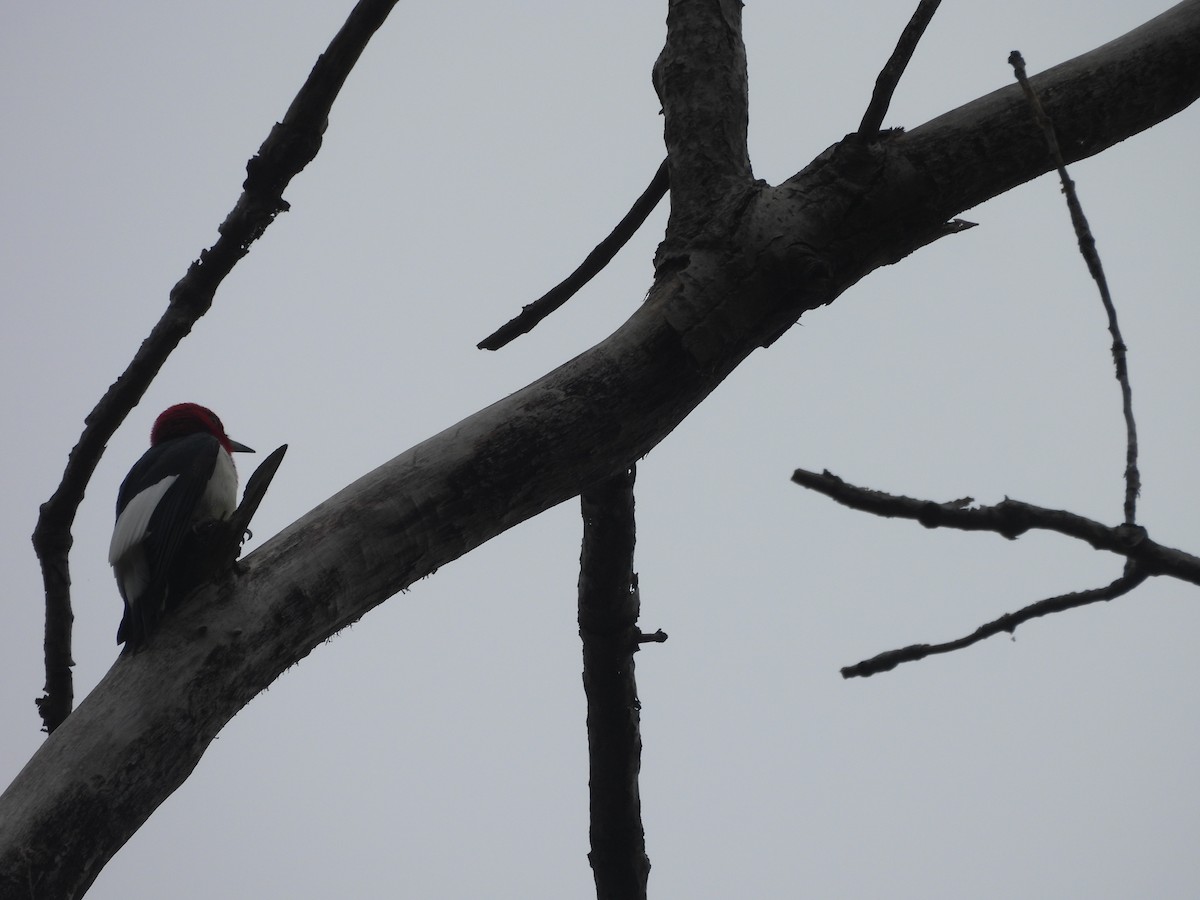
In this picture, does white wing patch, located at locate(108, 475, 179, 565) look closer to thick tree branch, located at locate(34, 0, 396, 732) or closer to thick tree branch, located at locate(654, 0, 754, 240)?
thick tree branch, located at locate(34, 0, 396, 732)

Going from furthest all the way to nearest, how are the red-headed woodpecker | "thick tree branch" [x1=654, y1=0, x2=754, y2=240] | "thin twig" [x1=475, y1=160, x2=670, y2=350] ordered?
"thin twig" [x1=475, y1=160, x2=670, y2=350] → "thick tree branch" [x1=654, y1=0, x2=754, y2=240] → the red-headed woodpecker

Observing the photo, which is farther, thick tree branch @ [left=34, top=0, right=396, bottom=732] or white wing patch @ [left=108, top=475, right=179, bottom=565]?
white wing patch @ [left=108, top=475, right=179, bottom=565]

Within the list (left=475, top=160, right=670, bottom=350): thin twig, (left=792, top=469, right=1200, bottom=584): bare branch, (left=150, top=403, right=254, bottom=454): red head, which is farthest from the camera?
(left=150, top=403, right=254, bottom=454): red head

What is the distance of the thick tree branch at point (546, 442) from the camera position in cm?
159

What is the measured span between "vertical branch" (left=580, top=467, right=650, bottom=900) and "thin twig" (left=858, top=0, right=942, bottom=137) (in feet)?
4.24

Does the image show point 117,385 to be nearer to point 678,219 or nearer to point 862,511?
point 678,219

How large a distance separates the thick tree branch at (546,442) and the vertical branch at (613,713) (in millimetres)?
909

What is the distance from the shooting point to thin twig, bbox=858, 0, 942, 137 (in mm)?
2102

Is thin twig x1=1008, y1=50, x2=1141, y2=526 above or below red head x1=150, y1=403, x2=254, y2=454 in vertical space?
below

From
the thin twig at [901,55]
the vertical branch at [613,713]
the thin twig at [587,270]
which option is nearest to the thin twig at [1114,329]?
the thin twig at [901,55]

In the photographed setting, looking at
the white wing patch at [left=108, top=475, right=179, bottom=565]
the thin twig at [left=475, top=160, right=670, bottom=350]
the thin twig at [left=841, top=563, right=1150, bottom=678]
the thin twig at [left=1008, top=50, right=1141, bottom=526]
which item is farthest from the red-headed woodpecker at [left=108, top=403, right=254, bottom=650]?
the thin twig at [left=1008, top=50, right=1141, bottom=526]

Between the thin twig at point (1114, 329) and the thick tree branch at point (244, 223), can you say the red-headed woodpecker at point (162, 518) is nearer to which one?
the thick tree branch at point (244, 223)

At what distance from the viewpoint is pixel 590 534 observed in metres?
2.98

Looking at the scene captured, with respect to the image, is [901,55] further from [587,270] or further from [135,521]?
[135,521]
